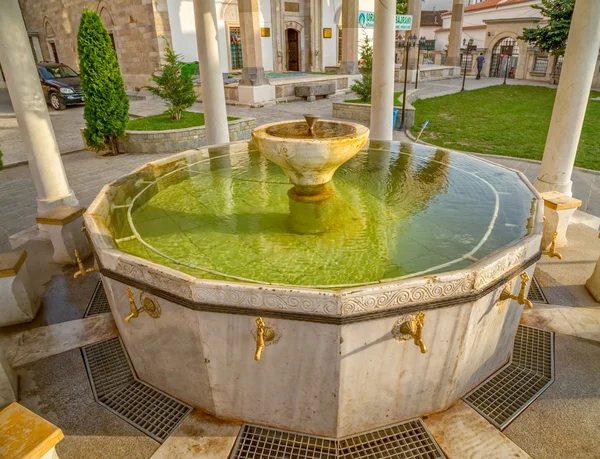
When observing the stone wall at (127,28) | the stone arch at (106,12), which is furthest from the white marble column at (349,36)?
the stone arch at (106,12)

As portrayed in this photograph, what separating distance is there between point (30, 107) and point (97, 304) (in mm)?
2955

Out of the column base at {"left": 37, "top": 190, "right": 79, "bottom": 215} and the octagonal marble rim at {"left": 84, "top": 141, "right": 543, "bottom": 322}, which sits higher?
the octagonal marble rim at {"left": 84, "top": 141, "right": 543, "bottom": 322}

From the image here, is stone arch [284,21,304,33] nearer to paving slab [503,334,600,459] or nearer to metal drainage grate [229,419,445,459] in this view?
paving slab [503,334,600,459]

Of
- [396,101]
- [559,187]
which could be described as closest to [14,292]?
[559,187]

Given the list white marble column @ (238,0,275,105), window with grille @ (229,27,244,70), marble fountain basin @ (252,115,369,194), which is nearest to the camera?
marble fountain basin @ (252,115,369,194)

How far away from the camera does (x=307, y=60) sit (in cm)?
2647

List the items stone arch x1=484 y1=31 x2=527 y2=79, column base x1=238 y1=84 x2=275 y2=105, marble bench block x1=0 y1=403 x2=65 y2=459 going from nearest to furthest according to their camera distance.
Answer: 1. marble bench block x1=0 y1=403 x2=65 y2=459
2. column base x1=238 y1=84 x2=275 y2=105
3. stone arch x1=484 y1=31 x2=527 y2=79

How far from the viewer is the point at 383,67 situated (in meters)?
7.88

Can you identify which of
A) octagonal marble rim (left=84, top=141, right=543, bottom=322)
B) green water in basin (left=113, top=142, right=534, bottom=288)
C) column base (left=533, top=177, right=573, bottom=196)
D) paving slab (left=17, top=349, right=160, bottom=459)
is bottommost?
paving slab (left=17, top=349, right=160, bottom=459)

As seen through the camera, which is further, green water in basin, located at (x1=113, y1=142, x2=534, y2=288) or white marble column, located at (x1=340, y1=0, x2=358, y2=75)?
white marble column, located at (x1=340, y1=0, x2=358, y2=75)

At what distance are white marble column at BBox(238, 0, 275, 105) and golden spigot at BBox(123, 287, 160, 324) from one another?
14.5 meters

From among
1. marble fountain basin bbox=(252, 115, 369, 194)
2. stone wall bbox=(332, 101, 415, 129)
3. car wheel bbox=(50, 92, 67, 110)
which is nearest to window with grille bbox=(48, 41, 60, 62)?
car wheel bbox=(50, 92, 67, 110)

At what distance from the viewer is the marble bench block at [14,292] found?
3961mm

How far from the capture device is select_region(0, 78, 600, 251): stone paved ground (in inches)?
272
